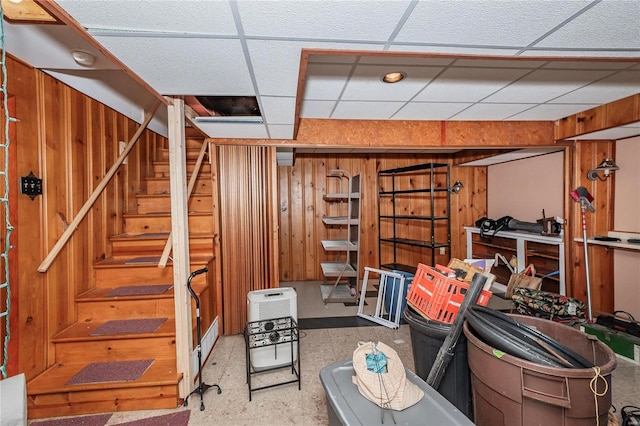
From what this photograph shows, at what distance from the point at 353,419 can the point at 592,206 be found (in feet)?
11.4

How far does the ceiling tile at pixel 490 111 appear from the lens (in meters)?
2.51

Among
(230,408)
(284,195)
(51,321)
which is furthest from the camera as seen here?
(284,195)

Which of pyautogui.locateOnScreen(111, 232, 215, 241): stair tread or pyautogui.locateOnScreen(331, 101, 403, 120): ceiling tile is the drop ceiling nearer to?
pyautogui.locateOnScreen(331, 101, 403, 120): ceiling tile

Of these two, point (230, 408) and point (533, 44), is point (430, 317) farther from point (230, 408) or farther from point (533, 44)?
point (533, 44)

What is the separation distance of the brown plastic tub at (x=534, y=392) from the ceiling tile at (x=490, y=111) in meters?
2.08

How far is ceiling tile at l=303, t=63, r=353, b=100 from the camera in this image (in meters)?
1.78

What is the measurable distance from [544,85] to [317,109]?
1849 mm

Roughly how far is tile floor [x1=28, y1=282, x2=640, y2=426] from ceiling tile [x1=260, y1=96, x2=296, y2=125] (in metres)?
2.11

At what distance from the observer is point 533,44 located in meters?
1.28

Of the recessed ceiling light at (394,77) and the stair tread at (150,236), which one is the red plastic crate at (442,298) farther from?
the stair tread at (150,236)

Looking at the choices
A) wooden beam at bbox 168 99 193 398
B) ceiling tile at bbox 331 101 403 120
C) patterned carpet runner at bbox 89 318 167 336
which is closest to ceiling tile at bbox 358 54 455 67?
ceiling tile at bbox 331 101 403 120

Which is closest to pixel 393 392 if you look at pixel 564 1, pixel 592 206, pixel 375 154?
pixel 564 1

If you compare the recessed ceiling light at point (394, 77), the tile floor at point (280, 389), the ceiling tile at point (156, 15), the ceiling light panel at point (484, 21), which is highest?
the recessed ceiling light at point (394, 77)

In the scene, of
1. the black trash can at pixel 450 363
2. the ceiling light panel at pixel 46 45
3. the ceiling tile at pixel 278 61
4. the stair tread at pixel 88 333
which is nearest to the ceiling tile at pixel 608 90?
the ceiling tile at pixel 278 61
